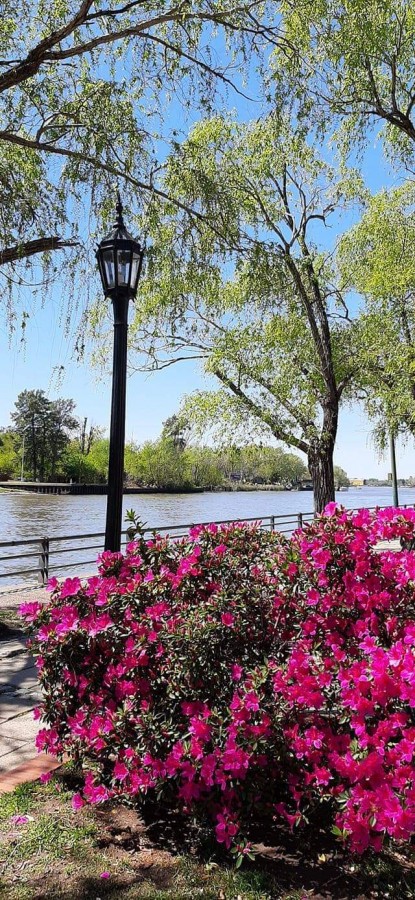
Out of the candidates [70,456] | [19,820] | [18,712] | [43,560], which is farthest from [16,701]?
[70,456]

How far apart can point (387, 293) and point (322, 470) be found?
13.4 ft

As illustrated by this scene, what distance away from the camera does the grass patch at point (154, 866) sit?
2150mm

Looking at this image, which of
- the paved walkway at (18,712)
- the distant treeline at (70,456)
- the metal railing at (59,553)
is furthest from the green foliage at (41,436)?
the paved walkway at (18,712)

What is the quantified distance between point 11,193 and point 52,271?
0.78 metres

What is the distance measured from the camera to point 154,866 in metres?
2.33

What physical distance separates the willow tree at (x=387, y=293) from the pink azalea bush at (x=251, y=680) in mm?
10393

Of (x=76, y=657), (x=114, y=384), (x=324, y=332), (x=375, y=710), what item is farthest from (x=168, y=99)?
(x=324, y=332)

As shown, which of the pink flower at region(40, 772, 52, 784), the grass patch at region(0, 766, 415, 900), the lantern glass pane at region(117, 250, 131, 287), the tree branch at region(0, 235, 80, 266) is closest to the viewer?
the grass patch at region(0, 766, 415, 900)

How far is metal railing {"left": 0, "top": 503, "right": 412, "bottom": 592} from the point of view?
25.8 feet

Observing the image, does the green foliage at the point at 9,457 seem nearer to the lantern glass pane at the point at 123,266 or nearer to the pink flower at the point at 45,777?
the lantern glass pane at the point at 123,266

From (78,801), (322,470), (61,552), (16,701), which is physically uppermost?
(322,470)

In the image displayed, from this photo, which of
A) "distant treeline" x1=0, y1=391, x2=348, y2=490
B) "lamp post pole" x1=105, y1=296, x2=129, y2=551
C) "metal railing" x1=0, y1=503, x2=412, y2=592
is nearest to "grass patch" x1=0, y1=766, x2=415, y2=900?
"metal railing" x1=0, y1=503, x2=412, y2=592

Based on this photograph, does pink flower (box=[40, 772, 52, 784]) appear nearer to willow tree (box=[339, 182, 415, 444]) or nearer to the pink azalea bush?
the pink azalea bush

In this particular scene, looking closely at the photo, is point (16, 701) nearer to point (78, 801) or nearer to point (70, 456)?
point (78, 801)
